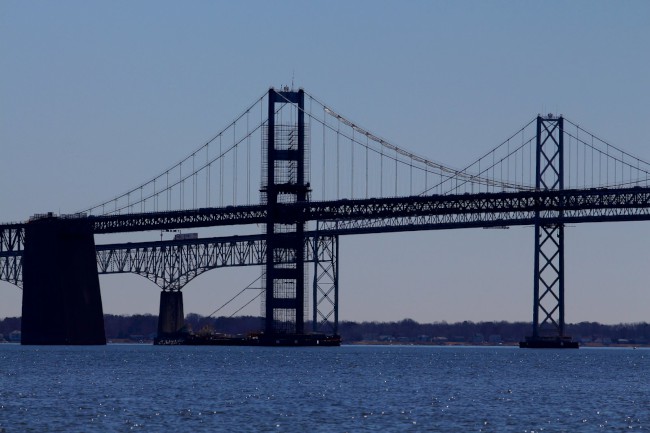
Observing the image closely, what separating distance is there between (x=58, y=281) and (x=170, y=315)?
1001 inches

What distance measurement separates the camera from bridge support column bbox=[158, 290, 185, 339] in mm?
138000

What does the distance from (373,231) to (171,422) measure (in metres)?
76.8

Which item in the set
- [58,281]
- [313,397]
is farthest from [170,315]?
[313,397]

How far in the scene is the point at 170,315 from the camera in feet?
454

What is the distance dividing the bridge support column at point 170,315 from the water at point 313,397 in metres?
50.4

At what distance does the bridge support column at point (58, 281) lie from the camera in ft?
375

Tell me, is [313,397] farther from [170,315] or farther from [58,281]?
A: [170,315]

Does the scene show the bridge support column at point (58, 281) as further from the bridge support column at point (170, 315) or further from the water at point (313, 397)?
the water at point (313, 397)

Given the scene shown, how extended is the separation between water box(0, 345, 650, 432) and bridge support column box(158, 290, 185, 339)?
1984 inches

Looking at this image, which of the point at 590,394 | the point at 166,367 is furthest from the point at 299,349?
the point at 590,394

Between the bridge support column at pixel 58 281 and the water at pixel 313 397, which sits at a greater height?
the bridge support column at pixel 58 281

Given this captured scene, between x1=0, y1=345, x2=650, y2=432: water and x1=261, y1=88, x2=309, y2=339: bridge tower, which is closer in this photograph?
x1=0, y1=345, x2=650, y2=432: water

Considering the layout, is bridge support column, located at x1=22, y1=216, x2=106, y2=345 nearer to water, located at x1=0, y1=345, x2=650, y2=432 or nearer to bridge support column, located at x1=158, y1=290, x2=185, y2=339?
bridge support column, located at x1=158, y1=290, x2=185, y2=339

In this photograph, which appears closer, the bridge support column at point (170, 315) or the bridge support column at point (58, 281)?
the bridge support column at point (58, 281)
